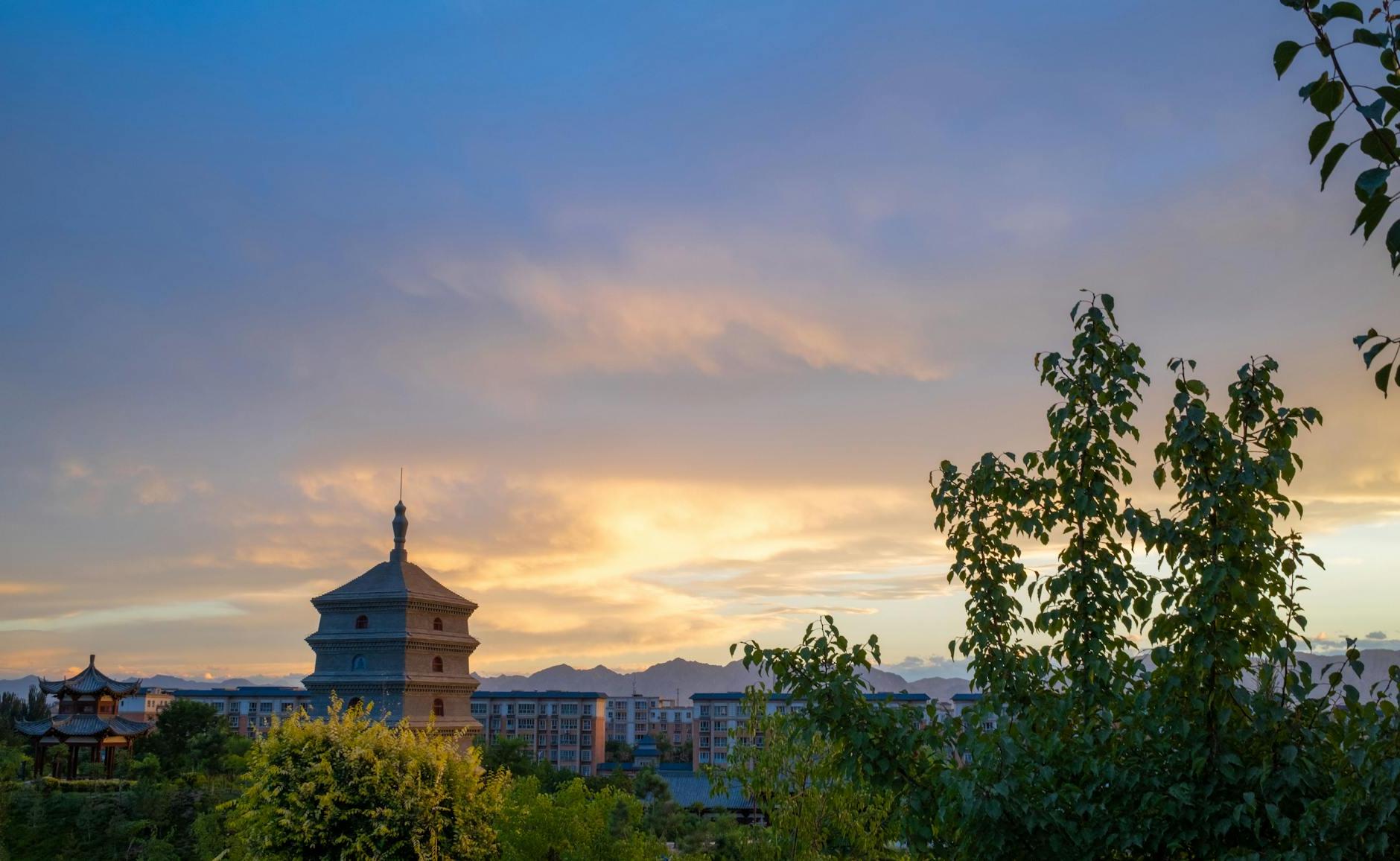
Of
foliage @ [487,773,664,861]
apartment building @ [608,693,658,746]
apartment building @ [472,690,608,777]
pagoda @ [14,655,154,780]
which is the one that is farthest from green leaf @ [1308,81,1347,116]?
apartment building @ [608,693,658,746]

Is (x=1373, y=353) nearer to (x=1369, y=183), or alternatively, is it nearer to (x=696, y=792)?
(x=1369, y=183)

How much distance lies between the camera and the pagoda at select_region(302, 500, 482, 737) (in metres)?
38.8

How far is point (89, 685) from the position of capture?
5312cm

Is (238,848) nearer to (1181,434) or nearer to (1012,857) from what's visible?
(1012,857)

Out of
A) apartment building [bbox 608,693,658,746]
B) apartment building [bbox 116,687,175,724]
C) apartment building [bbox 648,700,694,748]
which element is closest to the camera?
apartment building [bbox 116,687,175,724]

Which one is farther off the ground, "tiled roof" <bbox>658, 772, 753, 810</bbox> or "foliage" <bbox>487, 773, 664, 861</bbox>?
"foliage" <bbox>487, 773, 664, 861</bbox>

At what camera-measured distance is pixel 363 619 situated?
40.1 meters

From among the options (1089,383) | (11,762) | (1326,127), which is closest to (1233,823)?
(1089,383)

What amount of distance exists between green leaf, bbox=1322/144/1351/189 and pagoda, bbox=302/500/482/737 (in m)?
38.3

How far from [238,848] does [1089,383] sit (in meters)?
22.6

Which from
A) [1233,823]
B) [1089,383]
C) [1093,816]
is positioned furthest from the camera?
[1089,383]

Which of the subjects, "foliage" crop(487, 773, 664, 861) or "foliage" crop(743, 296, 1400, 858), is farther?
"foliage" crop(487, 773, 664, 861)

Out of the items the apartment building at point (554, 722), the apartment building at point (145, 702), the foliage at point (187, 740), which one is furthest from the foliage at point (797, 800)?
the apartment building at point (145, 702)

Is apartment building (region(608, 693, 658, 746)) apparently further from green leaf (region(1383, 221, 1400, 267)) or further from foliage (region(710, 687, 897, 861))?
green leaf (region(1383, 221, 1400, 267))
